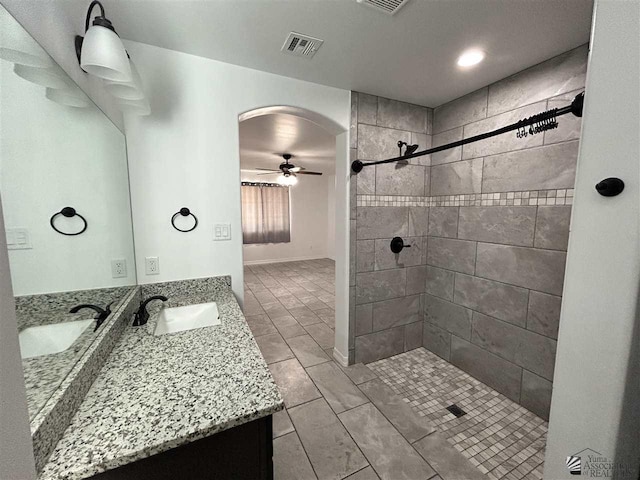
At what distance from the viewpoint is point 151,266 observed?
1.60 meters

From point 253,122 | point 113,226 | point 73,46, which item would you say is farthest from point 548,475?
point 253,122

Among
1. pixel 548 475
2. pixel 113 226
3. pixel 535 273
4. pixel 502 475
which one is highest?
pixel 113 226

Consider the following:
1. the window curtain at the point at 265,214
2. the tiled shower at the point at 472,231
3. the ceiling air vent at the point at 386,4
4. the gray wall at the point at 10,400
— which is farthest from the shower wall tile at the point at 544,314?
the window curtain at the point at 265,214

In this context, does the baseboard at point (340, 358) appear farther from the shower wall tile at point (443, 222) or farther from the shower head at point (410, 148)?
the shower head at point (410, 148)

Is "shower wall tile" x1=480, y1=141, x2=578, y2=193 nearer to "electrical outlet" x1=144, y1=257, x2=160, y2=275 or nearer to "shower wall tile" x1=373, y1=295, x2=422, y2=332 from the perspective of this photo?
"shower wall tile" x1=373, y1=295, x2=422, y2=332

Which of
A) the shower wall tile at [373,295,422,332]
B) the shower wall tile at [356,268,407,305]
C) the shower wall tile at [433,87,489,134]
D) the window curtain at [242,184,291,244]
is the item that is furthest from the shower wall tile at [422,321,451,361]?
the window curtain at [242,184,291,244]

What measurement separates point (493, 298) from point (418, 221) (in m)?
0.89

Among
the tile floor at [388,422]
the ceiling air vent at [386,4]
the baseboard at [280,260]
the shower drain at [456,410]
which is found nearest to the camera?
the ceiling air vent at [386,4]

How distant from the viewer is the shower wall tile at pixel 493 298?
5.97 feet

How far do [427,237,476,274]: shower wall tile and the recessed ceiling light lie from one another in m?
1.30

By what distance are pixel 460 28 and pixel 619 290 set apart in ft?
4.70

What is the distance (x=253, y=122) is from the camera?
2.82 meters

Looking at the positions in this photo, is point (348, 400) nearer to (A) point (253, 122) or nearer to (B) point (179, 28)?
(B) point (179, 28)

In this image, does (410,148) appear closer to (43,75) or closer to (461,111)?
(461,111)
